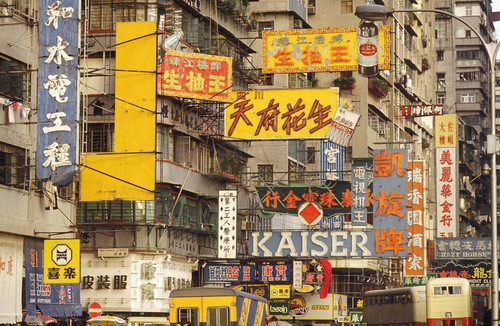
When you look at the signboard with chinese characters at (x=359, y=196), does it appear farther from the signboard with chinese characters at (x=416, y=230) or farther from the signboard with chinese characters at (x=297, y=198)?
the signboard with chinese characters at (x=416, y=230)

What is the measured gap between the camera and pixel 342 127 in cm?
5488

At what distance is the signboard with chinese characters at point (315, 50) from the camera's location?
55.6 meters

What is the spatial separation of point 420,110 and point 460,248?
23.4 metres

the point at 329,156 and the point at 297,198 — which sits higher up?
the point at 329,156

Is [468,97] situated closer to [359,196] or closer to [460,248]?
[460,248]

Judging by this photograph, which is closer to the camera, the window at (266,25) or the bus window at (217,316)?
the bus window at (217,316)

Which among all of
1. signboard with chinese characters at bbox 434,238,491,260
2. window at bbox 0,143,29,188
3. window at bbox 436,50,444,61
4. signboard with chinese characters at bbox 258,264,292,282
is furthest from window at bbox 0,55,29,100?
window at bbox 436,50,444,61

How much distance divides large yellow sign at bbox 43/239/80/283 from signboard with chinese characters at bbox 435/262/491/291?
38.9 m

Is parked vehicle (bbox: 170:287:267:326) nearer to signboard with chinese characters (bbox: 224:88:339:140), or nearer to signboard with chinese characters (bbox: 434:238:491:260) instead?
signboard with chinese characters (bbox: 224:88:339:140)

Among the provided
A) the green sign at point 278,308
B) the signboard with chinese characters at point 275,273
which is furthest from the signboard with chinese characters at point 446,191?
the signboard with chinese characters at point 275,273

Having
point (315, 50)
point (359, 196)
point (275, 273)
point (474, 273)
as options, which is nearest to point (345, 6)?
point (474, 273)

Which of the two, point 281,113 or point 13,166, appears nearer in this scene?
point 13,166

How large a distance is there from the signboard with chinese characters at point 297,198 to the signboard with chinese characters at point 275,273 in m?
2.89

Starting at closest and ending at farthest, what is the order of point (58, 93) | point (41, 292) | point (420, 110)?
1. point (58, 93)
2. point (41, 292)
3. point (420, 110)
